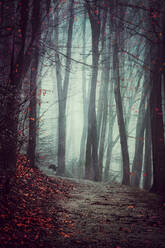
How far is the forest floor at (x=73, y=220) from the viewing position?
3617mm

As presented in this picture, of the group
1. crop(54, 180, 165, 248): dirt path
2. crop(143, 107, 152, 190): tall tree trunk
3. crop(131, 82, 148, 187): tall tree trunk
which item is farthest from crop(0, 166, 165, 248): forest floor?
crop(131, 82, 148, 187): tall tree trunk

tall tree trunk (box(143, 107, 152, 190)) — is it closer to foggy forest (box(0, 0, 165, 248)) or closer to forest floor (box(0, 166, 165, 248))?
foggy forest (box(0, 0, 165, 248))

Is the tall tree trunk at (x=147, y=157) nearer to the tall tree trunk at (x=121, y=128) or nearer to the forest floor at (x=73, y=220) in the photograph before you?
the tall tree trunk at (x=121, y=128)

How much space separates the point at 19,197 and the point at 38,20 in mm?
5083

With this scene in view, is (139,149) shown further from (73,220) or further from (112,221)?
(73,220)

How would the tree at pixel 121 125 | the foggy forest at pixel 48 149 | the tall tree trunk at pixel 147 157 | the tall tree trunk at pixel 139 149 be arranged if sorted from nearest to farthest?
1. the foggy forest at pixel 48 149
2. the tree at pixel 121 125
3. the tall tree trunk at pixel 147 157
4. the tall tree trunk at pixel 139 149

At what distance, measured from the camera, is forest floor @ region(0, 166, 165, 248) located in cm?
362

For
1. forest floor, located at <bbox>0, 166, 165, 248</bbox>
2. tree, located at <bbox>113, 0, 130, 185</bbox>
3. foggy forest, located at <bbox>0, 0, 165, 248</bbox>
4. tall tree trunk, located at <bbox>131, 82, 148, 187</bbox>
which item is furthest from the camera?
tall tree trunk, located at <bbox>131, 82, 148, 187</bbox>

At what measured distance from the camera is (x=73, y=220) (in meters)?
4.84

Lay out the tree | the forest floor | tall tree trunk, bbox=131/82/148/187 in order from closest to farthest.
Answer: the forest floor → the tree → tall tree trunk, bbox=131/82/148/187

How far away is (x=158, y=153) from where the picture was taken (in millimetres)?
8344

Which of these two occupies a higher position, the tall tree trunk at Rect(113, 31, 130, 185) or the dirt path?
the tall tree trunk at Rect(113, 31, 130, 185)

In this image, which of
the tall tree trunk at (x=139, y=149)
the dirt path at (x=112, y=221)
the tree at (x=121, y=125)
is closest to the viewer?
the dirt path at (x=112, y=221)

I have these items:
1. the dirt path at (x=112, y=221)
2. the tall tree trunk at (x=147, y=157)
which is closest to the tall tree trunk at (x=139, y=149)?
the tall tree trunk at (x=147, y=157)
